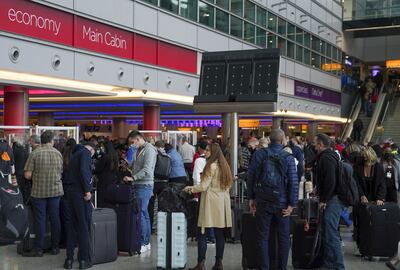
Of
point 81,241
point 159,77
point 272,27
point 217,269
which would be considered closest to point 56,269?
point 81,241

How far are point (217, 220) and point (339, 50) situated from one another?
31276 millimetres

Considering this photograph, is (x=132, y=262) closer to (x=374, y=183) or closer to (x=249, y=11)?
(x=374, y=183)

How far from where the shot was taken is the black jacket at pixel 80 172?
6.98 meters

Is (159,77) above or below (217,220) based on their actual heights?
above

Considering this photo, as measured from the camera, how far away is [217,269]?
23.0ft

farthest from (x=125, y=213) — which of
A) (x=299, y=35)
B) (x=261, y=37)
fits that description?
(x=299, y=35)

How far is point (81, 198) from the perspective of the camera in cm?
704

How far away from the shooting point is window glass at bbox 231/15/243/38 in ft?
71.7

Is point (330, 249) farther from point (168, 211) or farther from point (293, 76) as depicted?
point (293, 76)

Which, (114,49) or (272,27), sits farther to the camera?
(272,27)

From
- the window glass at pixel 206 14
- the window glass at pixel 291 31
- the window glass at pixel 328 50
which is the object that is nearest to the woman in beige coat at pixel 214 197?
the window glass at pixel 206 14

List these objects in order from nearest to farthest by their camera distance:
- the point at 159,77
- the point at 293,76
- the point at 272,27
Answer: the point at 159,77
the point at 272,27
the point at 293,76

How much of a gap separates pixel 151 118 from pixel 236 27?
559 centimetres

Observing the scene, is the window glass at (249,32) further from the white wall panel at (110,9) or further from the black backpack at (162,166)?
the black backpack at (162,166)
